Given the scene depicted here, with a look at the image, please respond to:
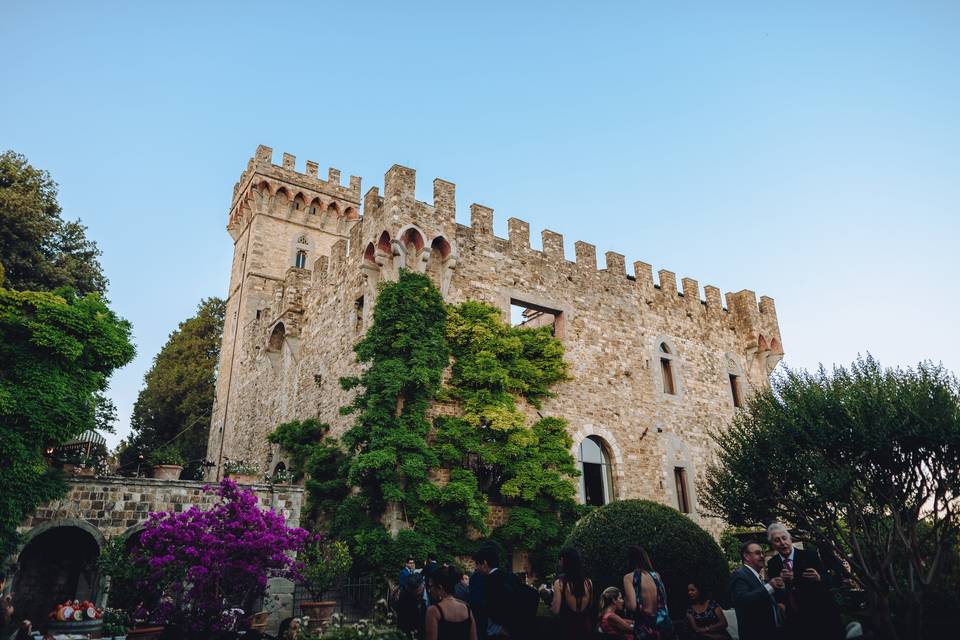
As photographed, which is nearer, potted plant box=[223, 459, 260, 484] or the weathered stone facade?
the weathered stone facade

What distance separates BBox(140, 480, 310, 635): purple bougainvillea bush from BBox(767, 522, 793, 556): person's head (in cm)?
689

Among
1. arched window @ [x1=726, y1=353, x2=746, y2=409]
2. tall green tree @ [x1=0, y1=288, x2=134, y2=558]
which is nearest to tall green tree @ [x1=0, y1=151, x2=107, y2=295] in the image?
tall green tree @ [x1=0, y1=288, x2=134, y2=558]

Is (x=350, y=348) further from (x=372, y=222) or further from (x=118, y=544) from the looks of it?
(x=118, y=544)

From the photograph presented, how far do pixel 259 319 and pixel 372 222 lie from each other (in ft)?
36.5

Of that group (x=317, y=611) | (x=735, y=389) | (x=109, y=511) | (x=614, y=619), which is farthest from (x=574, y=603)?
(x=735, y=389)

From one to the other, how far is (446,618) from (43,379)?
10.6 m

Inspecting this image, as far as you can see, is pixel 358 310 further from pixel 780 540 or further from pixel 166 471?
pixel 780 540

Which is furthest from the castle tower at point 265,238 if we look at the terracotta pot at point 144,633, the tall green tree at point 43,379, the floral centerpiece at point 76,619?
the terracotta pot at point 144,633

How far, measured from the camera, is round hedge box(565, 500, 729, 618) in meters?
9.19

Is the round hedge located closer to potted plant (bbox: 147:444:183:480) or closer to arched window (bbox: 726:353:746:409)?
potted plant (bbox: 147:444:183:480)

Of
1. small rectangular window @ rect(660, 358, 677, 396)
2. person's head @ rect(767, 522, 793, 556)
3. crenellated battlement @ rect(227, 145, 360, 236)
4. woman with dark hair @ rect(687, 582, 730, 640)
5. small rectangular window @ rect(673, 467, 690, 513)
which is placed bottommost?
woman with dark hair @ rect(687, 582, 730, 640)

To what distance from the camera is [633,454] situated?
17.0 m

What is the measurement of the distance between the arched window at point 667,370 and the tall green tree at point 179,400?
22128mm

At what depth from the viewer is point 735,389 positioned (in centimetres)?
2138
